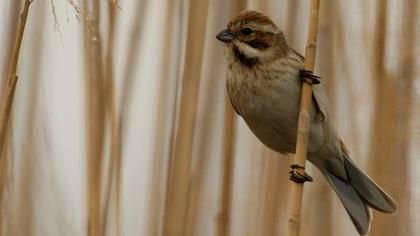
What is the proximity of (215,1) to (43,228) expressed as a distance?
0.68 metres

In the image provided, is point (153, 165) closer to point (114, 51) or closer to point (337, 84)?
point (114, 51)

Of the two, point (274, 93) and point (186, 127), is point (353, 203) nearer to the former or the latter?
point (274, 93)

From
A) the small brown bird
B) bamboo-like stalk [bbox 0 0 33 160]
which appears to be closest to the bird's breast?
the small brown bird

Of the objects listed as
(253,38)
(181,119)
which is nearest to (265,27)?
(253,38)

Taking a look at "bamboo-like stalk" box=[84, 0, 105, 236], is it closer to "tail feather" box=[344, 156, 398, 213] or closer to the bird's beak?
the bird's beak

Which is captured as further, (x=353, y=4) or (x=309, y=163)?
(x=309, y=163)

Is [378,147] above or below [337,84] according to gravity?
below

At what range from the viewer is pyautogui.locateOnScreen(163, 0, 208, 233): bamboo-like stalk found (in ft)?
5.42

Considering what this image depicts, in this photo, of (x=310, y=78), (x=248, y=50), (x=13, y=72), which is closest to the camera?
(x=13, y=72)

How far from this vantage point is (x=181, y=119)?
5.54 ft

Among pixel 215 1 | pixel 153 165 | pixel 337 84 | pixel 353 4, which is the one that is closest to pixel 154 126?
pixel 153 165

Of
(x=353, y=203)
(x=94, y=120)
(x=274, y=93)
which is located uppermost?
(x=274, y=93)

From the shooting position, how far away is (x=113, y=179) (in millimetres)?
1635

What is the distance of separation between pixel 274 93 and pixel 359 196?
335 mm
